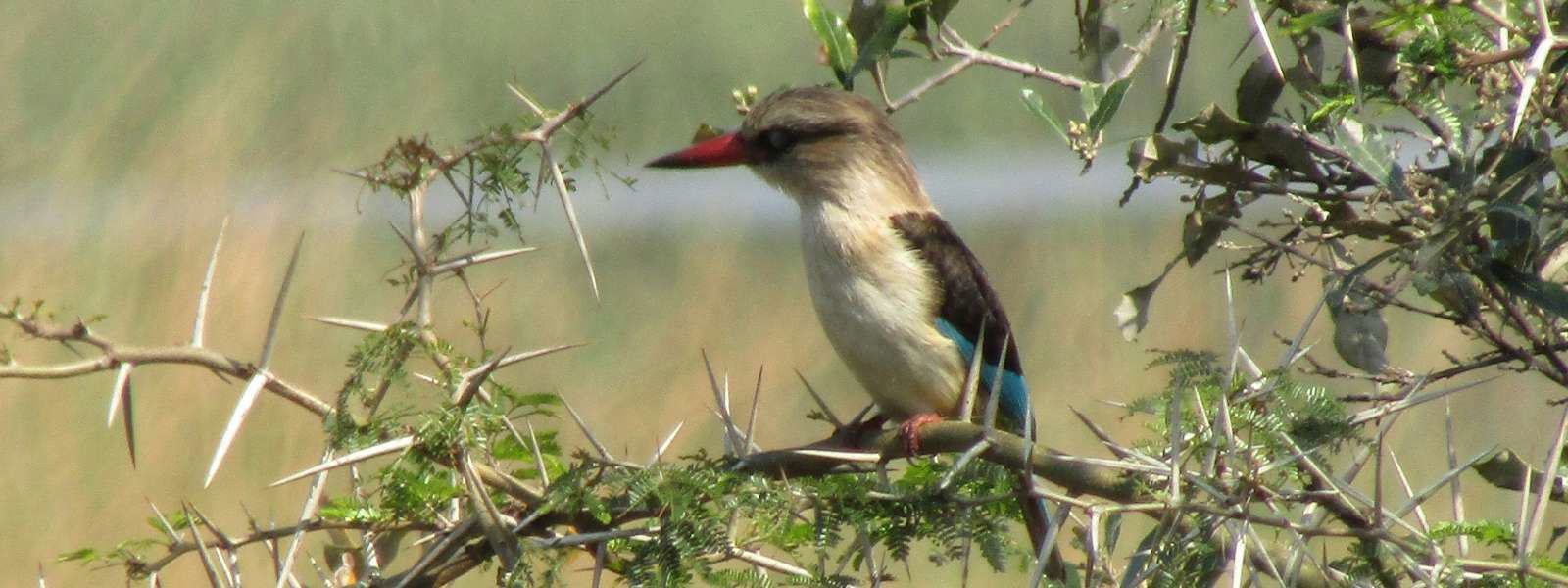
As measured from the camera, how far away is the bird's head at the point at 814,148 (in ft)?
10.7

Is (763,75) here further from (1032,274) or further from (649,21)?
(1032,274)

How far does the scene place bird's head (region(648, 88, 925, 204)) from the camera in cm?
326

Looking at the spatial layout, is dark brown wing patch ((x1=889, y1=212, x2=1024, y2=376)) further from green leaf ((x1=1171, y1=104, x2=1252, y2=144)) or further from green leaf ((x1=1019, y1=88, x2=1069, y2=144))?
green leaf ((x1=1171, y1=104, x2=1252, y2=144))

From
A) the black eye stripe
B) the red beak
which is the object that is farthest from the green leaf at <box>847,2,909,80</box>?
the black eye stripe

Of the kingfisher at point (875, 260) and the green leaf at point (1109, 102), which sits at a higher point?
the green leaf at point (1109, 102)

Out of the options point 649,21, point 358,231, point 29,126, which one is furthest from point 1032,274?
point 29,126

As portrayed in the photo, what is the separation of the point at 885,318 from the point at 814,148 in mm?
461

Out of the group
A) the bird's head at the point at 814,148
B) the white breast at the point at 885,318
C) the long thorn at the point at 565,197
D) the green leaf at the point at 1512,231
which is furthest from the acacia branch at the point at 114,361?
the bird's head at the point at 814,148

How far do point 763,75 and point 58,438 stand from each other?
8.71 ft

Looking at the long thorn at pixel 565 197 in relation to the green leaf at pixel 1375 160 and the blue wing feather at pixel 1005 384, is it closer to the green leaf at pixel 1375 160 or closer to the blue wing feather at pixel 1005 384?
the green leaf at pixel 1375 160

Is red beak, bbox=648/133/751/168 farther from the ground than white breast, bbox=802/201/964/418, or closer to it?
farther from the ground

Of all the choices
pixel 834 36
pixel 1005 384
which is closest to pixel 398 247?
pixel 1005 384

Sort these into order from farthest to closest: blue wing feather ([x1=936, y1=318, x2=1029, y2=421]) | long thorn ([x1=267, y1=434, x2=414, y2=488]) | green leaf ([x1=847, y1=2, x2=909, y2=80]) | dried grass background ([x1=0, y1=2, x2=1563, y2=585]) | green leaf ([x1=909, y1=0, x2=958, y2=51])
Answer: dried grass background ([x1=0, y1=2, x2=1563, y2=585])
blue wing feather ([x1=936, y1=318, x2=1029, y2=421])
green leaf ([x1=909, y1=0, x2=958, y2=51])
green leaf ([x1=847, y1=2, x2=909, y2=80])
long thorn ([x1=267, y1=434, x2=414, y2=488])

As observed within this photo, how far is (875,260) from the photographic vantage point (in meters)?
3.09
